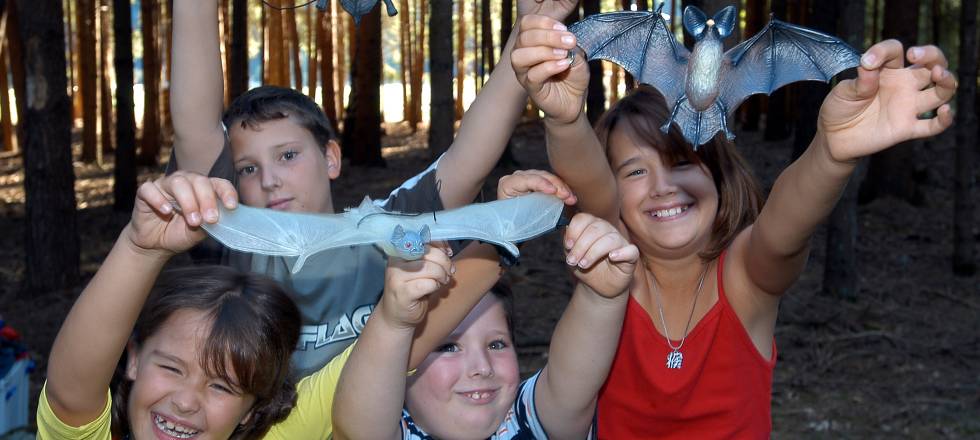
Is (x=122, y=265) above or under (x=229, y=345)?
above

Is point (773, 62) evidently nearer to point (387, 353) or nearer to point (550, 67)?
point (550, 67)

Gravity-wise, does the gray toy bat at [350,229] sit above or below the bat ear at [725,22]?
below

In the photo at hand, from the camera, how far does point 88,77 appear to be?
11180 millimetres

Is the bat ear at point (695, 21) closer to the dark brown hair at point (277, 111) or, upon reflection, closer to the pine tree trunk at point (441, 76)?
the dark brown hair at point (277, 111)

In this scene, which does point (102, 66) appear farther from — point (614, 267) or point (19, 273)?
point (614, 267)

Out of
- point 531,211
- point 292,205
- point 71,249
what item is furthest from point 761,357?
point 71,249

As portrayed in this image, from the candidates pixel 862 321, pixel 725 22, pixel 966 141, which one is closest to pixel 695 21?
pixel 725 22

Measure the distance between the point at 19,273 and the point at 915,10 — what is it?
A: 7.25 meters

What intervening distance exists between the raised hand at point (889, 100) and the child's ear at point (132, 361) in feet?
4.67

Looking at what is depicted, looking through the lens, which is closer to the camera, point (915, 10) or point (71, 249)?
point (71, 249)

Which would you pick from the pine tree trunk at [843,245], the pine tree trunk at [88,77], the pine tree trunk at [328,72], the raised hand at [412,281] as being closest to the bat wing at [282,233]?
the raised hand at [412,281]

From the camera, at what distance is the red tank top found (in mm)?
2197

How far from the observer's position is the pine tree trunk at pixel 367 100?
10.2 m

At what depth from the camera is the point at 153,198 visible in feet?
5.17
